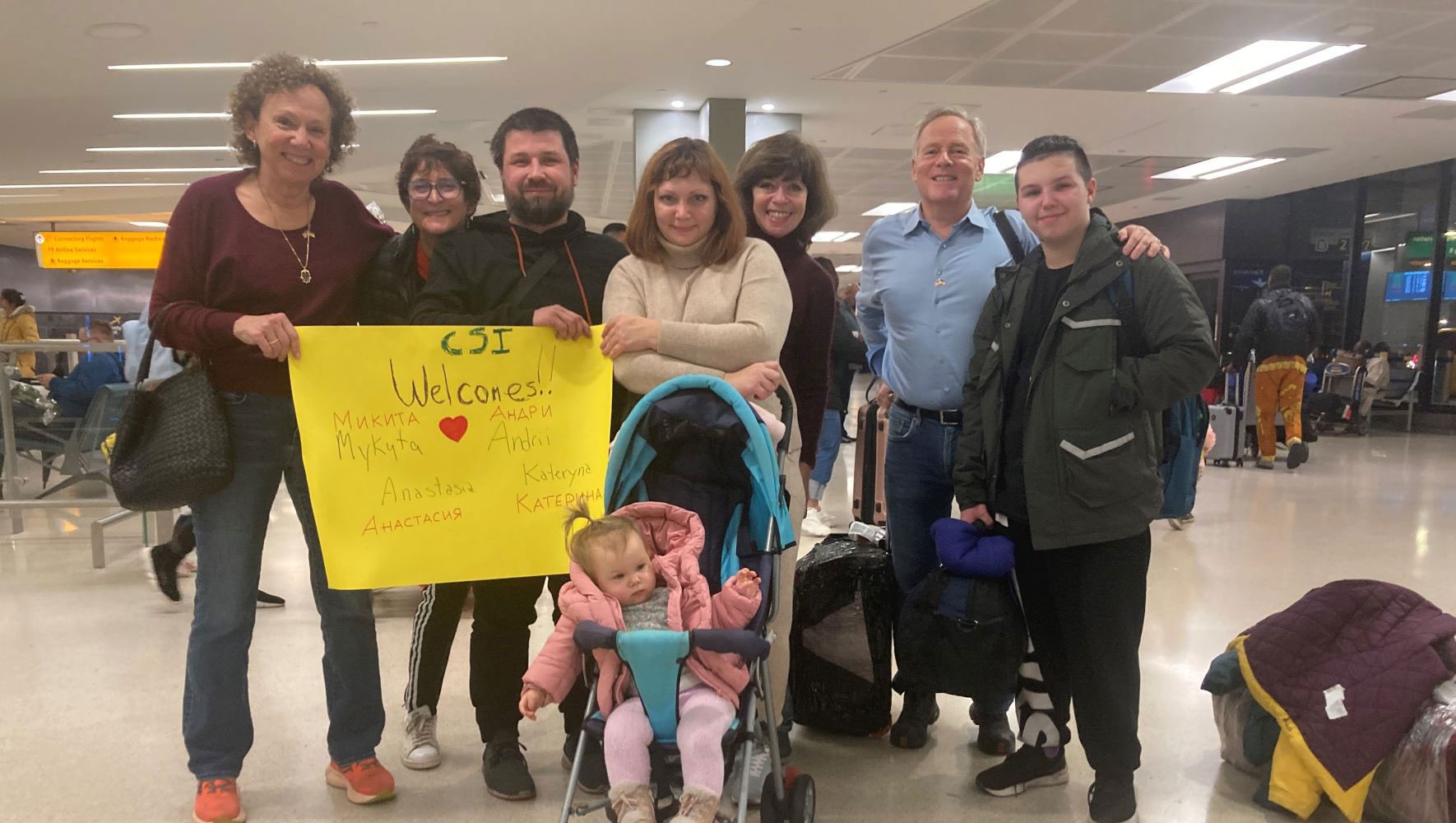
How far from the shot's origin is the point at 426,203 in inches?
107

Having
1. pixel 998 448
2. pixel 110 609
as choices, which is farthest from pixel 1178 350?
pixel 110 609

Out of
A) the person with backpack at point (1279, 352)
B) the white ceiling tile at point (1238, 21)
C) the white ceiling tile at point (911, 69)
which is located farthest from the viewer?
the person with backpack at point (1279, 352)

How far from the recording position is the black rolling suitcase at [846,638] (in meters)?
2.83

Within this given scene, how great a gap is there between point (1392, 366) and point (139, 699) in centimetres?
1572

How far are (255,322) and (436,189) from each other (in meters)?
0.77

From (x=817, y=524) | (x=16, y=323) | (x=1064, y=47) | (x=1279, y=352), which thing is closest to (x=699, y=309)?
(x=817, y=524)

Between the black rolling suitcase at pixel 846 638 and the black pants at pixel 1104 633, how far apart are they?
0.59 m

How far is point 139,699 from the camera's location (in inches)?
126

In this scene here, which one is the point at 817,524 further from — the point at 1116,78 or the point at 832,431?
the point at 1116,78

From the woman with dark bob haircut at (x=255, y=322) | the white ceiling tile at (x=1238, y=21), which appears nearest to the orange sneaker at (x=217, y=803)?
the woman with dark bob haircut at (x=255, y=322)

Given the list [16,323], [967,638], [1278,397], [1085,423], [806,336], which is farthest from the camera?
[16,323]

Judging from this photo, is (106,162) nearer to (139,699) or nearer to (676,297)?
(139,699)

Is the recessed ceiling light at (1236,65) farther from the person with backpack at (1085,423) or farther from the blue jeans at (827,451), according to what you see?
the person with backpack at (1085,423)

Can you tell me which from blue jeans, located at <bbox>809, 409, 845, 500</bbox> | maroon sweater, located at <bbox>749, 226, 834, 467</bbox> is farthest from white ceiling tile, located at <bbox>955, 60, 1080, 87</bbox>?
maroon sweater, located at <bbox>749, 226, 834, 467</bbox>
